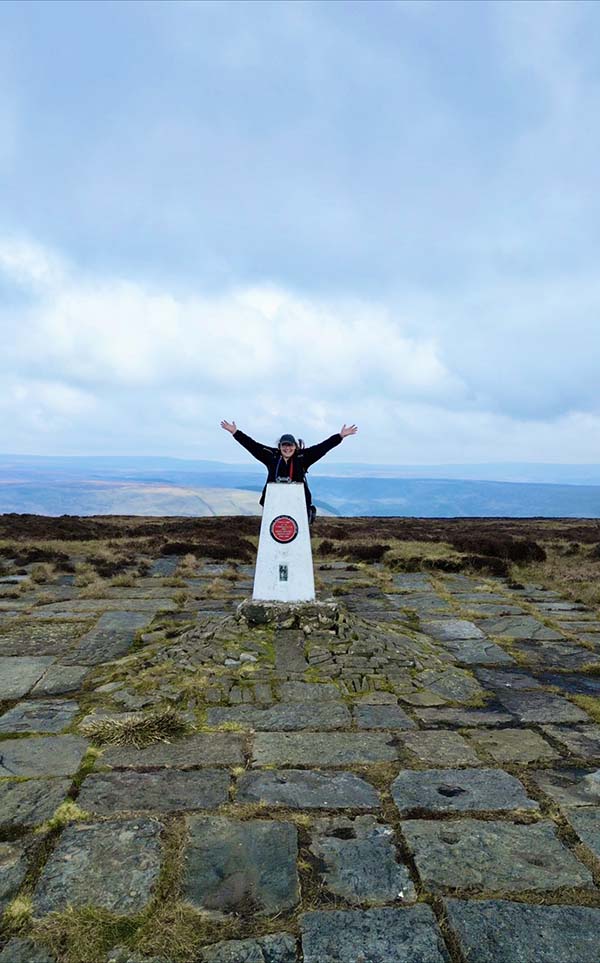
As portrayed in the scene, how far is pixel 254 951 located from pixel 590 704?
5355 mm

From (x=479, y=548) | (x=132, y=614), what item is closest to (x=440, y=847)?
(x=132, y=614)

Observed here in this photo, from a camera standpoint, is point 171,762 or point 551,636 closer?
point 171,762

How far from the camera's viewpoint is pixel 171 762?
16.3 ft

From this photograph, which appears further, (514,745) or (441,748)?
(514,745)

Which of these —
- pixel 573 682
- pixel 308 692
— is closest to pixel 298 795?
pixel 308 692

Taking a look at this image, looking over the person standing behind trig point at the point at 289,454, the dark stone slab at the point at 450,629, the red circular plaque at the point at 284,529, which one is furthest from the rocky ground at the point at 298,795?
the person standing behind trig point at the point at 289,454

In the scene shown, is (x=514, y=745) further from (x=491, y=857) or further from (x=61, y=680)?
(x=61, y=680)

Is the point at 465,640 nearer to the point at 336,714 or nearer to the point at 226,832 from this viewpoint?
the point at 336,714

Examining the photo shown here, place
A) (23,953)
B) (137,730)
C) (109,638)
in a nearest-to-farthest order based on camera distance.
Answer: (23,953)
(137,730)
(109,638)

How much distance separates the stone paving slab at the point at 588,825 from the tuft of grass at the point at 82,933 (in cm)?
301

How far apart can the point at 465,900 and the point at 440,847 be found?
1.68 feet

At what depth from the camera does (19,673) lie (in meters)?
7.63

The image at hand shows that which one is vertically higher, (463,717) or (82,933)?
(82,933)

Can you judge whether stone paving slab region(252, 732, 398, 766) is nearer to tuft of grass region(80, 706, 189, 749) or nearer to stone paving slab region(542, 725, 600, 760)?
tuft of grass region(80, 706, 189, 749)
